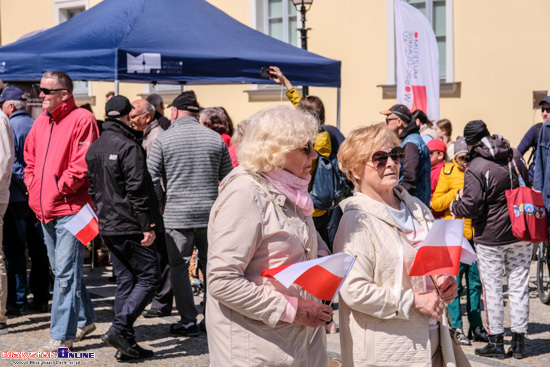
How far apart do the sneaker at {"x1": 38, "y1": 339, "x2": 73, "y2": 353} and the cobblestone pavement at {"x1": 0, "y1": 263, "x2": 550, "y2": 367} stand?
4.4 inches

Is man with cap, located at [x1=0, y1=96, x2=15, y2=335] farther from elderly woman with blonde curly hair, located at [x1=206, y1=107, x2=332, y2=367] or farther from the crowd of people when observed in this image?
elderly woman with blonde curly hair, located at [x1=206, y1=107, x2=332, y2=367]

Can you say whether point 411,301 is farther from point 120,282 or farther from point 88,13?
point 88,13

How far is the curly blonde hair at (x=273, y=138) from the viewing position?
10.8 feet

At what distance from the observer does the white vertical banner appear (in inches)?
456

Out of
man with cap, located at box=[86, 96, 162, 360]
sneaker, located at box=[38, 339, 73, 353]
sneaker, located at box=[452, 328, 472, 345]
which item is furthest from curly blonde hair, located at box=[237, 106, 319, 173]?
sneaker, located at box=[452, 328, 472, 345]

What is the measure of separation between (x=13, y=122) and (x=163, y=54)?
1.64m

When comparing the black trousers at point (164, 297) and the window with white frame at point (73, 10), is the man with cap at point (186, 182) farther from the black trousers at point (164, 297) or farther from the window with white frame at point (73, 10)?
the window with white frame at point (73, 10)

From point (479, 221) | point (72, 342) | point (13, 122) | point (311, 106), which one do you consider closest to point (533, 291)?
point (479, 221)

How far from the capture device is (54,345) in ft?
20.7

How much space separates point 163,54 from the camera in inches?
319

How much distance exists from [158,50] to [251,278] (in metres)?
5.30

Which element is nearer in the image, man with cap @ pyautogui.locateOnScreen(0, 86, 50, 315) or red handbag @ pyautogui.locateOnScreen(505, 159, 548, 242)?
red handbag @ pyautogui.locateOnScreen(505, 159, 548, 242)

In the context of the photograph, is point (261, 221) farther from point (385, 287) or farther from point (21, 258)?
point (21, 258)

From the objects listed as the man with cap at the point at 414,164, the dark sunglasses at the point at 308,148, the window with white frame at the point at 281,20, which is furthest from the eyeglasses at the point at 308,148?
the window with white frame at the point at 281,20
